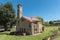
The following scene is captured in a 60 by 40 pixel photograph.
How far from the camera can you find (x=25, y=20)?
45844mm

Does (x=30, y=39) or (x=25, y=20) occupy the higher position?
(x=25, y=20)

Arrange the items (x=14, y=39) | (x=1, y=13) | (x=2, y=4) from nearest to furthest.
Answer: (x=14, y=39) → (x=1, y=13) → (x=2, y=4)

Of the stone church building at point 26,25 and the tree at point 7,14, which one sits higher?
the tree at point 7,14

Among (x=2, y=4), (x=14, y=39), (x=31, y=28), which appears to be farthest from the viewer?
(x=2, y=4)

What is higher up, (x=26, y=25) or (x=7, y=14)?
(x=7, y=14)

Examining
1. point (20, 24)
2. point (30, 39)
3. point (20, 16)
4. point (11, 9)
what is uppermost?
point (11, 9)

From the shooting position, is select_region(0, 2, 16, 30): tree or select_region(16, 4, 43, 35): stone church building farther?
select_region(0, 2, 16, 30): tree

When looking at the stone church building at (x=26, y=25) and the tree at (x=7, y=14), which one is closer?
the stone church building at (x=26, y=25)

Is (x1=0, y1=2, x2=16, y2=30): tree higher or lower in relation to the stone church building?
higher

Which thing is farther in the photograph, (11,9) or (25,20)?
(11,9)

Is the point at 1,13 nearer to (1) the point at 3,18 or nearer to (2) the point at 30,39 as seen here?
(1) the point at 3,18

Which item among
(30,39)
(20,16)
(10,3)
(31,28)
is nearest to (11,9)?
(10,3)

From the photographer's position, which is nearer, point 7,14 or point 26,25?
point 26,25

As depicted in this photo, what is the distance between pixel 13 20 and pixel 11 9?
507 cm
